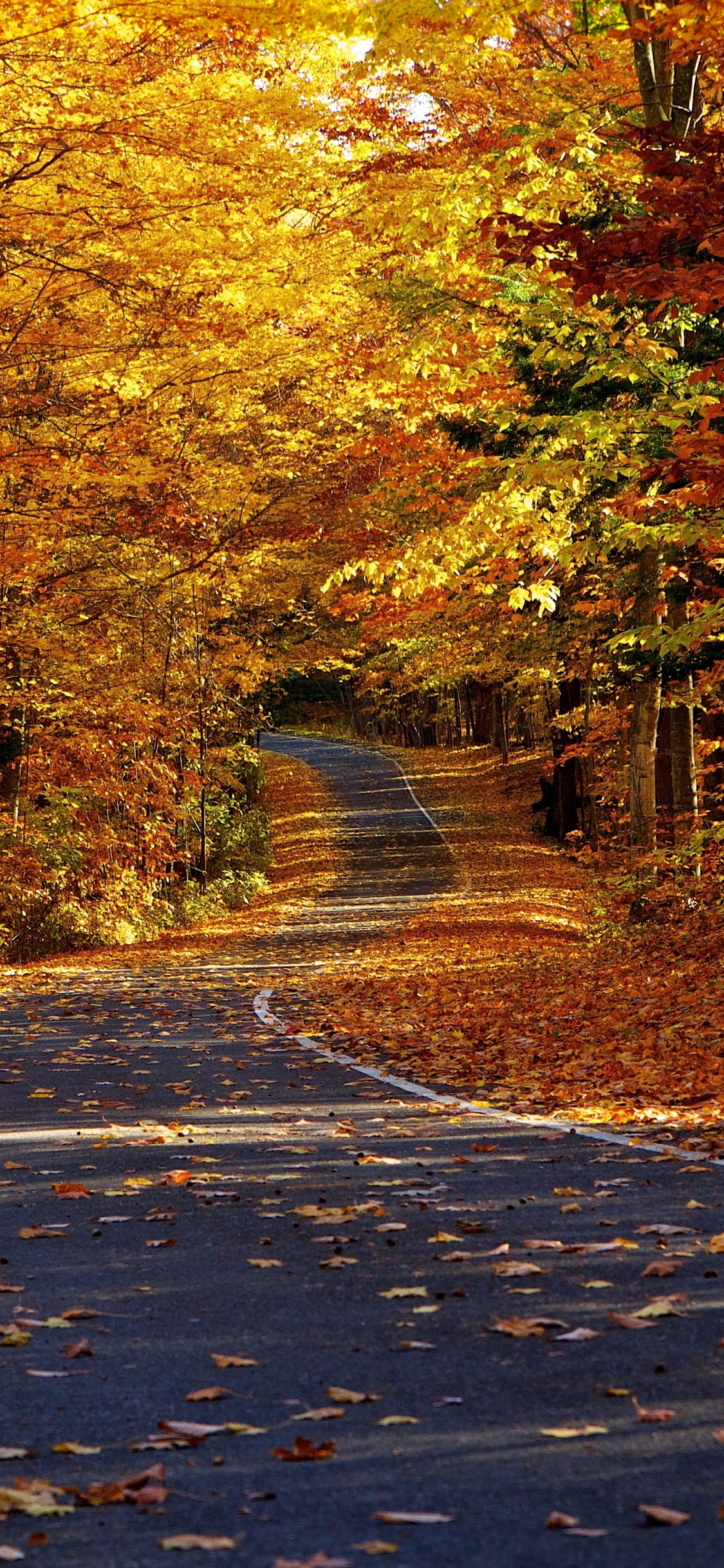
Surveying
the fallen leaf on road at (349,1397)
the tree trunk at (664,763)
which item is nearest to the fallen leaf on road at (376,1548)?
the fallen leaf on road at (349,1397)

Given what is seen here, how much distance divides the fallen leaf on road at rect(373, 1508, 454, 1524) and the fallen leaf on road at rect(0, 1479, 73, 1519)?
2.66 feet

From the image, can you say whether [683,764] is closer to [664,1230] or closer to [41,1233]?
[664,1230]

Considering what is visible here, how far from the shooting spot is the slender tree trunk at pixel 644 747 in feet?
60.0

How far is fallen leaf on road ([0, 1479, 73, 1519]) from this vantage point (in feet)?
12.5

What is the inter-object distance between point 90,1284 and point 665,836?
15.1 meters

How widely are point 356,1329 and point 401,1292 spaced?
1.43 feet

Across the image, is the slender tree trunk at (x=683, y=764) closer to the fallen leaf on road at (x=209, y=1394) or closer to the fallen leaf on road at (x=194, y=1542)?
the fallen leaf on road at (x=209, y=1394)

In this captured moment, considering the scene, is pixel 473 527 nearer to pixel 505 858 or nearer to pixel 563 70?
pixel 563 70

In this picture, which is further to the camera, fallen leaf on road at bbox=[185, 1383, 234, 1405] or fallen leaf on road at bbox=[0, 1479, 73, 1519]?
fallen leaf on road at bbox=[185, 1383, 234, 1405]

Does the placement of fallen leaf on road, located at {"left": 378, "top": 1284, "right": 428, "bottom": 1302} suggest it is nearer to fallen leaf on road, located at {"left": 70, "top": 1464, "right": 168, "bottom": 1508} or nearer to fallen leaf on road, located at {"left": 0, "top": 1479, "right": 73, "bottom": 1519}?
fallen leaf on road, located at {"left": 70, "top": 1464, "right": 168, "bottom": 1508}

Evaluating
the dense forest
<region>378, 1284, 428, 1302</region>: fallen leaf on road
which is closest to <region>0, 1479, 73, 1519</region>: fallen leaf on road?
<region>378, 1284, 428, 1302</region>: fallen leaf on road

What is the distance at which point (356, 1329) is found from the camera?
17.2 ft

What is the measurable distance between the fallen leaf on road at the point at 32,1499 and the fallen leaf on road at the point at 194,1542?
0.34 m

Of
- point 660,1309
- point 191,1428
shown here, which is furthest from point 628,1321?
point 191,1428
